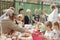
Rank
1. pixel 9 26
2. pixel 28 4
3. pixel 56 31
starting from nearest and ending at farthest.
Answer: pixel 9 26 → pixel 56 31 → pixel 28 4

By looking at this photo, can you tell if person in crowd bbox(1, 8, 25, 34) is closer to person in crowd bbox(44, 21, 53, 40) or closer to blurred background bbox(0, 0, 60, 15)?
person in crowd bbox(44, 21, 53, 40)

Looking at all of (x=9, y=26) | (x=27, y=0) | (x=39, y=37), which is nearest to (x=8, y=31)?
(x=9, y=26)

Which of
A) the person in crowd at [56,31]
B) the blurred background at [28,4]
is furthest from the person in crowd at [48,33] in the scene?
the blurred background at [28,4]

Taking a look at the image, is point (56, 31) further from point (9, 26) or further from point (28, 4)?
point (28, 4)

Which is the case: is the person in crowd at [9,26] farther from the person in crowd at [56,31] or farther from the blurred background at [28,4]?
the blurred background at [28,4]

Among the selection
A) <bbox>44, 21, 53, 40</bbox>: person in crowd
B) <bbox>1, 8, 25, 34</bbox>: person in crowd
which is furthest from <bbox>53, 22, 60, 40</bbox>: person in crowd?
<bbox>1, 8, 25, 34</bbox>: person in crowd

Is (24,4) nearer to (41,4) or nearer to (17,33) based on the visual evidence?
(41,4)

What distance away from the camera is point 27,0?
6.79m

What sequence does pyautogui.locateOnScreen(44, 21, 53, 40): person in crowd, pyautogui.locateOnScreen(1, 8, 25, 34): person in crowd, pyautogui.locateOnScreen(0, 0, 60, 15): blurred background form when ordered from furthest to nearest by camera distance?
1. pyautogui.locateOnScreen(0, 0, 60, 15): blurred background
2. pyautogui.locateOnScreen(44, 21, 53, 40): person in crowd
3. pyautogui.locateOnScreen(1, 8, 25, 34): person in crowd

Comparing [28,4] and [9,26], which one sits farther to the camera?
[28,4]

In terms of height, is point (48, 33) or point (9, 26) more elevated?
point (9, 26)

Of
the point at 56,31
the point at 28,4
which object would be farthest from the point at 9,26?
the point at 28,4

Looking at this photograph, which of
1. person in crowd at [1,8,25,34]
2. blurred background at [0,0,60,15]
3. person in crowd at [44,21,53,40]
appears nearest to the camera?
person in crowd at [1,8,25,34]

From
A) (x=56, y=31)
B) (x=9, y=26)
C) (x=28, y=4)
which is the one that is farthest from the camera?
(x=28, y=4)
